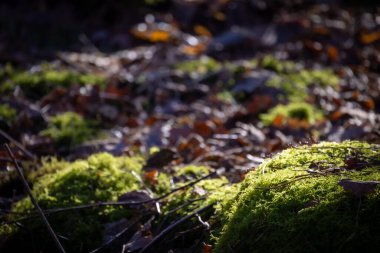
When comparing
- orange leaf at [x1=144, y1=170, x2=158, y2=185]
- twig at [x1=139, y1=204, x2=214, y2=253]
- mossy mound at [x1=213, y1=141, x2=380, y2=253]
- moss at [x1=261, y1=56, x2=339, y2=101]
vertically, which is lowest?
moss at [x1=261, y1=56, x2=339, y2=101]

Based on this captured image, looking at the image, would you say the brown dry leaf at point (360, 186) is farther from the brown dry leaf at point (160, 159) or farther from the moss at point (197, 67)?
the moss at point (197, 67)

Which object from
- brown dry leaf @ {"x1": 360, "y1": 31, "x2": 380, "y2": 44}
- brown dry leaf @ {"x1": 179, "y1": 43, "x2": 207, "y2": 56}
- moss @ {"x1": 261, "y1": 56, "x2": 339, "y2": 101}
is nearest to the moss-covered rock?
moss @ {"x1": 261, "y1": 56, "x2": 339, "y2": 101}

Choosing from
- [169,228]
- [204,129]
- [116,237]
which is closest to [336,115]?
[204,129]

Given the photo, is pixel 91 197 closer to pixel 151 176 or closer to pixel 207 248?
pixel 151 176

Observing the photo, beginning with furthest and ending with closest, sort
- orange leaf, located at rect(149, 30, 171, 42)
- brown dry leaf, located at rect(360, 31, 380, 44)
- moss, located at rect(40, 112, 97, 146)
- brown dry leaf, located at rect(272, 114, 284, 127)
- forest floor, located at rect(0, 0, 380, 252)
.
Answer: brown dry leaf, located at rect(360, 31, 380, 44)
orange leaf, located at rect(149, 30, 171, 42)
brown dry leaf, located at rect(272, 114, 284, 127)
moss, located at rect(40, 112, 97, 146)
forest floor, located at rect(0, 0, 380, 252)

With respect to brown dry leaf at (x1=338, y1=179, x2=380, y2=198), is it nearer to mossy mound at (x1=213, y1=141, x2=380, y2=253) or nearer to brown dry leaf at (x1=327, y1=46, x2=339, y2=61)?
mossy mound at (x1=213, y1=141, x2=380, y2=253)

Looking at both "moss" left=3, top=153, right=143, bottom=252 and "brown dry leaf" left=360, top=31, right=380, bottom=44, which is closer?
"moss" left=3, top=153, right=143, bottom=252
